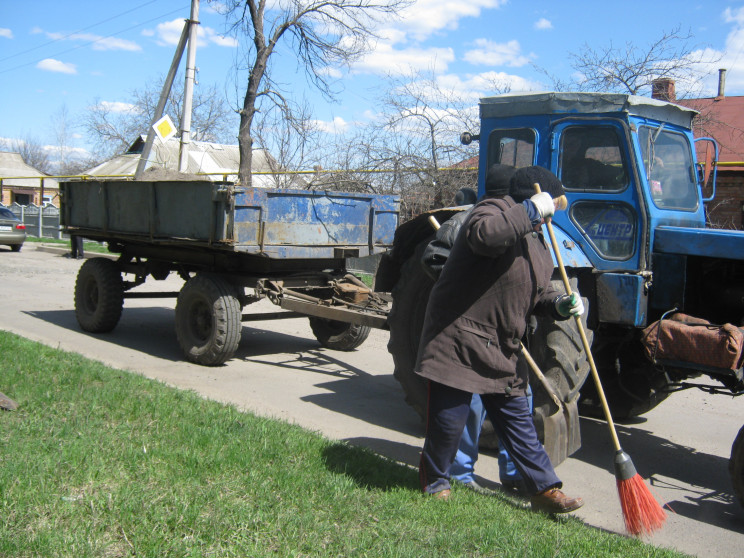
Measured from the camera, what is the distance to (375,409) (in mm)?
6148

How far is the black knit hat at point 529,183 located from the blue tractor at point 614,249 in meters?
1.11

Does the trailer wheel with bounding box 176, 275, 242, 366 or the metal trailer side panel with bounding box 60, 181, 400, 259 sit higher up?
the metal trailer side panel with bounding box 60, 181, 400, 259

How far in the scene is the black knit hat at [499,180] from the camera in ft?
12.7

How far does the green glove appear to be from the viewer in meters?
3.76

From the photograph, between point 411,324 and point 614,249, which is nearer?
point 614,249

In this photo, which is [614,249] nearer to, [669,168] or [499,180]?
[669,168]

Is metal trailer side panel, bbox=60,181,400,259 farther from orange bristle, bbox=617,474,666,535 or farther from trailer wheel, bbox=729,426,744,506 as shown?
trailer wheel, bbox=729,426,744,506

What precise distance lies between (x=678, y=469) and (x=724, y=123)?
1033cm

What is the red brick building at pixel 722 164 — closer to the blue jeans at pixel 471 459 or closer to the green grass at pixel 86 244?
the blue jeans at pixel 471 459

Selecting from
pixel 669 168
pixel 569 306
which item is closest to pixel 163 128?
pixel 669 168

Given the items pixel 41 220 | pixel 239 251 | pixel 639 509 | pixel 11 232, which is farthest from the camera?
pixel 41 220

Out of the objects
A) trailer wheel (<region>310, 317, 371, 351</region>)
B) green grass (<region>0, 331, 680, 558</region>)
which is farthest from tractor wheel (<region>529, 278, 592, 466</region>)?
trailer wheel (<region>310, 317, 371, 351</region>)

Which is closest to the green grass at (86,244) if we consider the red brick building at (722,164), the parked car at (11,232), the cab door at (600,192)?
the parked car at (11,232)

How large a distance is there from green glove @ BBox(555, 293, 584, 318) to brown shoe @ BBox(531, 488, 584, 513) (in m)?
0.93
